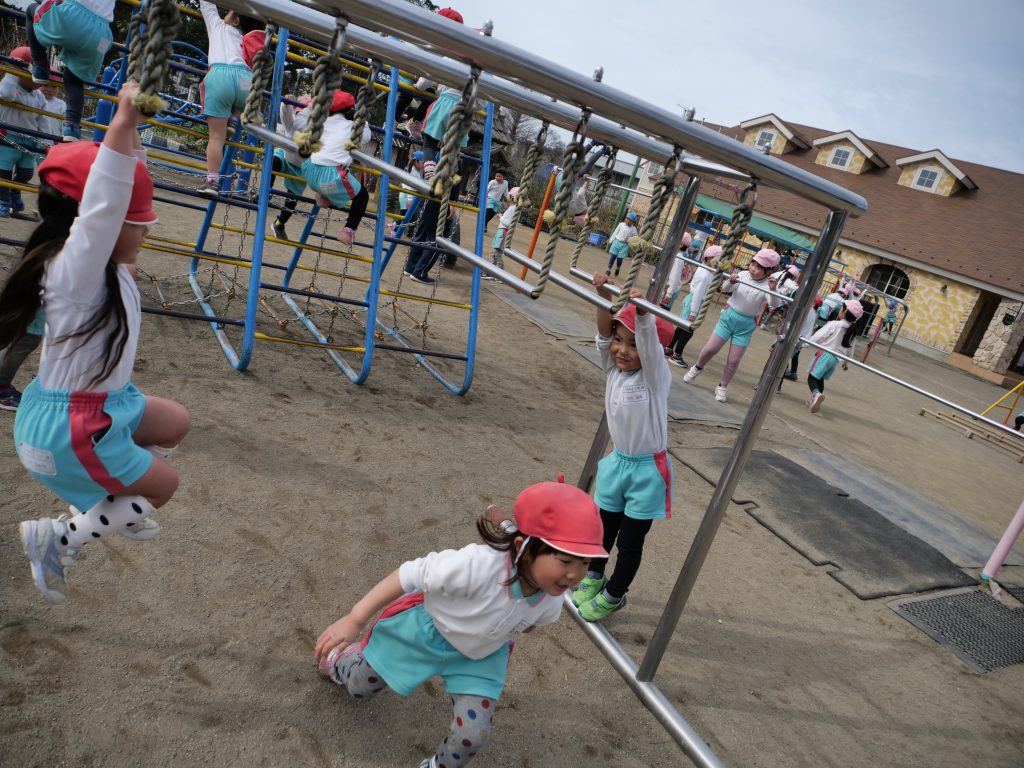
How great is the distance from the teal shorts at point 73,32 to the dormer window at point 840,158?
1126 inches

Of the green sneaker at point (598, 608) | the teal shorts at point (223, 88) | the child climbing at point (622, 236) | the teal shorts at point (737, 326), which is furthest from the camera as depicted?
the child climbing at point (622, 236)

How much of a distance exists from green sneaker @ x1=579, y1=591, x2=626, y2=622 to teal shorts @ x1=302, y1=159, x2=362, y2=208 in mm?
3114

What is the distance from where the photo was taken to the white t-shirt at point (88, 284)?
1552 millimetres

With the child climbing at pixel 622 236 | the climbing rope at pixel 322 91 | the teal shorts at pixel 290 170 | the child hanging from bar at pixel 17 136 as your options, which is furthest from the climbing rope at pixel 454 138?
the child climbing at pixel 622 236

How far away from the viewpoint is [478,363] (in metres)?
6.25

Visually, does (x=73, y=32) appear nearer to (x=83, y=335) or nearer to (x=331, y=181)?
(x=331, y=181)

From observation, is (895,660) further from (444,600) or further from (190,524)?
(190,524)

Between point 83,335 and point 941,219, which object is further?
point 941,219

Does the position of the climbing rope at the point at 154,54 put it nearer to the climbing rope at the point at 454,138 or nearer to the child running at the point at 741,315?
the climbing rope at the point at 454,138

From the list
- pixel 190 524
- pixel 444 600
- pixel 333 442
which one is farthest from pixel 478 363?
pixel 444 600

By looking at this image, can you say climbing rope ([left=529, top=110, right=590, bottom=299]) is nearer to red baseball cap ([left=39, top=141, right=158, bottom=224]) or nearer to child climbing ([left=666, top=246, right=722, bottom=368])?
red baseball cap ([left=39, top=141, right=158, bottom=224])

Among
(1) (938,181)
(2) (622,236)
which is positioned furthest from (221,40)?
(1) (938,181)

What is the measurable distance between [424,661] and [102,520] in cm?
94

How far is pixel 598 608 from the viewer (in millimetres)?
2932
